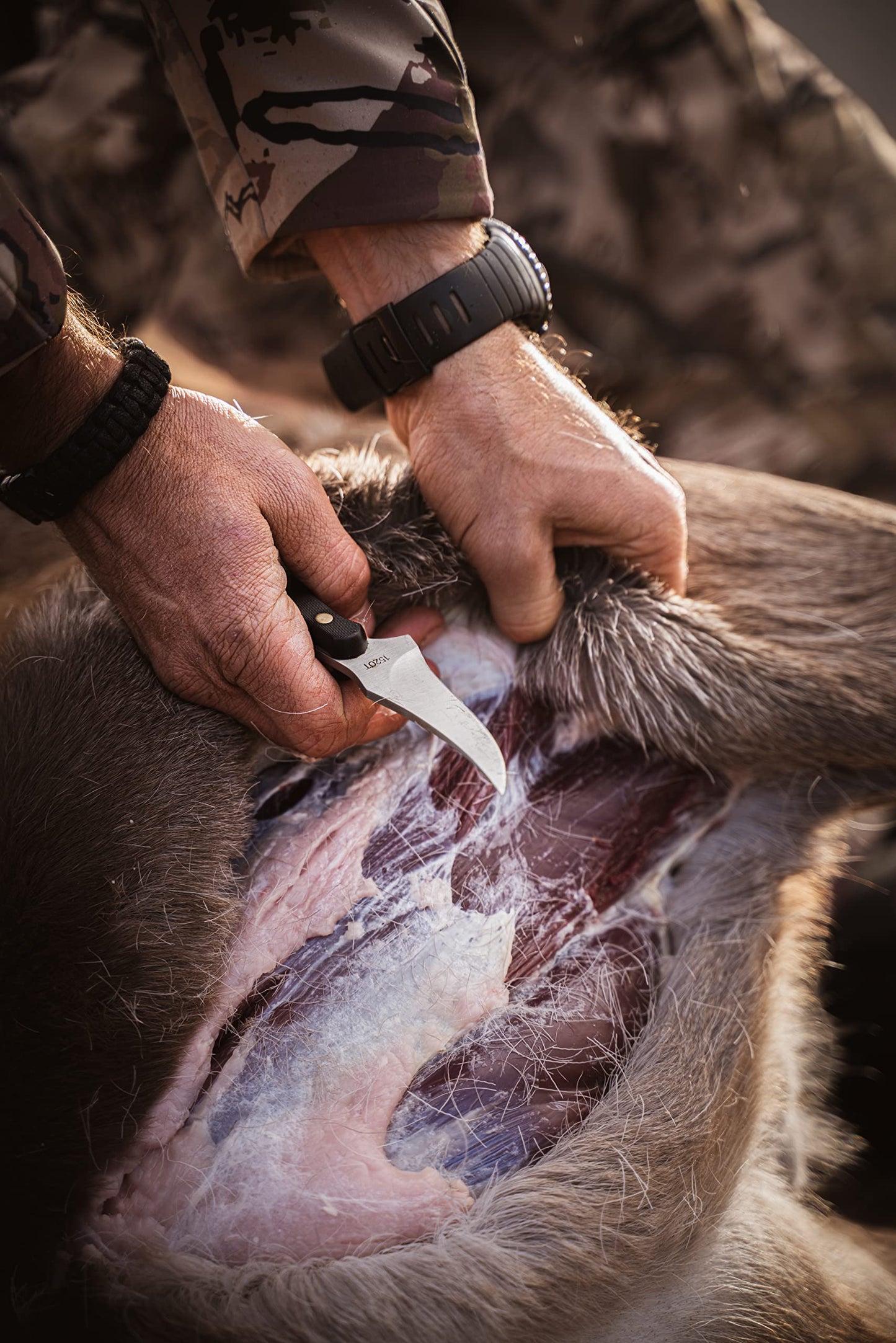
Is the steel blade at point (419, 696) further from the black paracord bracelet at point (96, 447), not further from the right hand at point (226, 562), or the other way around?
the black paracord bracelet at point (96, 447)

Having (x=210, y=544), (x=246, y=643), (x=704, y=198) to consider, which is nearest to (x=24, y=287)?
(x=210, y=544)

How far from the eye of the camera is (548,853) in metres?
1.05

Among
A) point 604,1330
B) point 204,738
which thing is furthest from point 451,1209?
point 204,738

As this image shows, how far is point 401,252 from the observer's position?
1196 millimetres

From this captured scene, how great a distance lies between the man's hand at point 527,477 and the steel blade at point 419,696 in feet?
0.74

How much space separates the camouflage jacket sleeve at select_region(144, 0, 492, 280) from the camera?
1.14 meters

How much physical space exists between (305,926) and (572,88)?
199cm

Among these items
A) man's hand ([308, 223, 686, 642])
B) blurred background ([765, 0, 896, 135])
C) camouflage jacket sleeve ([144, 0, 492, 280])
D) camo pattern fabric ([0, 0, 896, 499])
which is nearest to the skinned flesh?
man's hand ([308, 223, 686, 642])

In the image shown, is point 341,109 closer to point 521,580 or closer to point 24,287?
point 24,287

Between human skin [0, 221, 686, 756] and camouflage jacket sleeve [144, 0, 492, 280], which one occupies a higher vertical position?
camouflage jacket sleeve [144, 0, 492, 280]

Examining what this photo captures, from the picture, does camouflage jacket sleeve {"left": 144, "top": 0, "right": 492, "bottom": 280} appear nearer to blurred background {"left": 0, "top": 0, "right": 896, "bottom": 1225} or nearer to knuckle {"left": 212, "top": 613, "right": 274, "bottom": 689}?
blurred background {"left": 0, "top": 0, "right": 896, "bottom": 1225}

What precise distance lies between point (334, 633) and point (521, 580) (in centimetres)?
29

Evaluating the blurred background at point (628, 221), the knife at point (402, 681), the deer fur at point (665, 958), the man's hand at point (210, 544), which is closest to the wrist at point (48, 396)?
the man's hand at point (210, 544)

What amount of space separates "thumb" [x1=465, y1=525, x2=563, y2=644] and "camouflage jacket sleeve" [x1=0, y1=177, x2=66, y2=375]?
0.58 m
